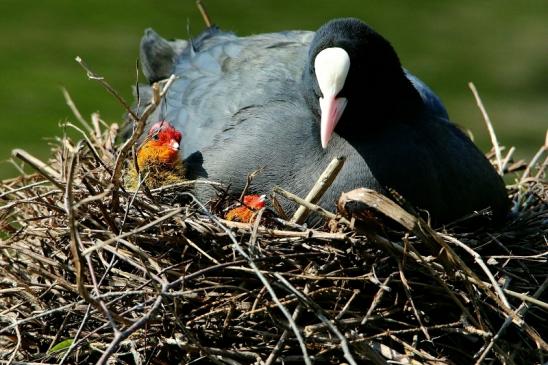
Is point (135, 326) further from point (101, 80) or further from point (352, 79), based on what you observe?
point (352, 79)

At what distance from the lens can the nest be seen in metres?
3.12

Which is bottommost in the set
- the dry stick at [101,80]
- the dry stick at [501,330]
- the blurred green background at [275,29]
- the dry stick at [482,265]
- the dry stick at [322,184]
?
the blurred green background at [275,29]

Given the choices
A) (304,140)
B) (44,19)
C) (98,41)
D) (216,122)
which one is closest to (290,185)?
(304,140)

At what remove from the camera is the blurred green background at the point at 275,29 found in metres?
8.66

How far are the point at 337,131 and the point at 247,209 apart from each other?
0.46m

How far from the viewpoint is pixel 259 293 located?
3182 millimetres

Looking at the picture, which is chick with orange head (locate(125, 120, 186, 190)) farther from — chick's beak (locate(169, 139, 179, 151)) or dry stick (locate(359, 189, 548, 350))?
dry stick (locate(359, 189, 548, 350))

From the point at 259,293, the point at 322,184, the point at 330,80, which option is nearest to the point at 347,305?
the point at 259,293

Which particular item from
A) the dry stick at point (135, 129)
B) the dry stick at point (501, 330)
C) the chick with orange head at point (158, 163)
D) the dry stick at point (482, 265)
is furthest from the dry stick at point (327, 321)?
the chick with orange head at point (158, 163)

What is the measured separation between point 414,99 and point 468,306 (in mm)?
894

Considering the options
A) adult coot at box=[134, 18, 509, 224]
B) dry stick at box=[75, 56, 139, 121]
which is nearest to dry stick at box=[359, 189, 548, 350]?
adult coot at box=[134, 18, 509, 224]

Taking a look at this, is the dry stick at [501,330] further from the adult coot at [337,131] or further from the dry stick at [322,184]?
the dry stick at [322,184]

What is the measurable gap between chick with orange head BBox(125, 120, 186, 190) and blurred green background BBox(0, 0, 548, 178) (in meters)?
4.06

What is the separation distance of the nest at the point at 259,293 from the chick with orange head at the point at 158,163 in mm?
376
